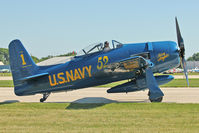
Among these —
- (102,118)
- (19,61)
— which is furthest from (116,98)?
(102,118)

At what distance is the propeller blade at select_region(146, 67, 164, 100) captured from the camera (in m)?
9.98

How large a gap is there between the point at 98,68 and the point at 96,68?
0.09 meters

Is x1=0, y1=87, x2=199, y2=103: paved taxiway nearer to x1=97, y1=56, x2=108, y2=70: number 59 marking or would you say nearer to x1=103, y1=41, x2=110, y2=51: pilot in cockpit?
x1=97, y1=56, x2=108, y2=70: number 59 marking

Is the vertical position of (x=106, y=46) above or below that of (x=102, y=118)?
above

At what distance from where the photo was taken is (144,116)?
307 inches

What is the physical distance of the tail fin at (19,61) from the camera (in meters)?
11.4

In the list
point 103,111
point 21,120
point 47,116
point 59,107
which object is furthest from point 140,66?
point 21,120

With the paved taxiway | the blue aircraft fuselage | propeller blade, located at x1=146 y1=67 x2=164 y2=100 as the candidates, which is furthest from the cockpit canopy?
the paved taxiway

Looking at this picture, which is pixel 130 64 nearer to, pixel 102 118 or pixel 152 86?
pixel 152 86

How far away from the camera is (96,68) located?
11.0 metres

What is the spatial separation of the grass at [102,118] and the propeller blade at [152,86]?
681 mm

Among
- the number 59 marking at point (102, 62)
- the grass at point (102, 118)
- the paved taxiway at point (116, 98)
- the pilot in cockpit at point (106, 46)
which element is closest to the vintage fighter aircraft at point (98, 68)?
the number 59 marking at point (102, 62)

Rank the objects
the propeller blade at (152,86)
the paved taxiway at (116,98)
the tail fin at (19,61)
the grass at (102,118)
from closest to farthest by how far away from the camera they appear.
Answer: the grass at (102,118) → the propeller blade at (152,86) → the tail fin at (19,61) → the paved taxiway at (116,98)

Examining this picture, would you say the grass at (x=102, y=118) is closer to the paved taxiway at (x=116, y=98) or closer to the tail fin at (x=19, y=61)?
the tail fin at (x=19, y=61)
